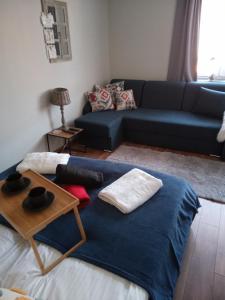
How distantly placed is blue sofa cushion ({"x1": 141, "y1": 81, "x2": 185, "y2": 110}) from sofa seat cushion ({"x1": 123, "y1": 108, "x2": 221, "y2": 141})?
5.9 inches

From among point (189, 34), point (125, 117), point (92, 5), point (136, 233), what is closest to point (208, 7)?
point (189, 34)

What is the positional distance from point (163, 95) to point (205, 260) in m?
2.55

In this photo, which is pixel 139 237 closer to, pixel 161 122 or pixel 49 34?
pixel 161 122

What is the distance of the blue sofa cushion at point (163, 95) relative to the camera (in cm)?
340

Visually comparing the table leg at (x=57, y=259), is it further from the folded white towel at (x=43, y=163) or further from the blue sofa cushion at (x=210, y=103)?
the blue sofa cushion at (x=210, y=103)

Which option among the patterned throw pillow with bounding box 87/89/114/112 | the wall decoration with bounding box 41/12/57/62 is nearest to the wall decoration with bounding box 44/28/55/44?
the wall decoration with bounding box 41/12/57/62

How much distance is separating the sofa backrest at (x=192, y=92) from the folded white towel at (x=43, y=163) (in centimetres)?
219

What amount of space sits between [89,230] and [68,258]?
Result: 20 cm

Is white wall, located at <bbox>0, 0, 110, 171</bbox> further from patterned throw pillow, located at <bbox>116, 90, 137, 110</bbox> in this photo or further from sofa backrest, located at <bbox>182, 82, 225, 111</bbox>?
sofa backrest, located at <bbox>182, 82, 225, 111</bbox>

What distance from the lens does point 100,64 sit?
3.85 meters

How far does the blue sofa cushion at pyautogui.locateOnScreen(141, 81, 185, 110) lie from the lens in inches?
134

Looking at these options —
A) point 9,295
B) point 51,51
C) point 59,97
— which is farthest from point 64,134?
point 9,295

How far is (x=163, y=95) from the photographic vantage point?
11.5 ft

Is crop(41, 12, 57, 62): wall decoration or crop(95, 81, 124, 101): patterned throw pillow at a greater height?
crop(41, 12, 57, 62): wall decoration
